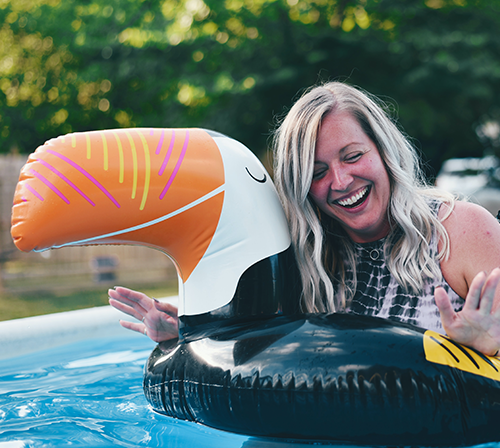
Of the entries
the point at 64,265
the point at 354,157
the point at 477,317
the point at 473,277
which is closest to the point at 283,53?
the point at 64,265

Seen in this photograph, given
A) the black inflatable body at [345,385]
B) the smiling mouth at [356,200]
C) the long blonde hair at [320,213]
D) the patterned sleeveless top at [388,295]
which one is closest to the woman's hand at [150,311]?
the black inflatable body at [345,385]

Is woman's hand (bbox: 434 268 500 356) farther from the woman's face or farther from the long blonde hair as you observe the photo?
the woman's face

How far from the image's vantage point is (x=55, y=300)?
6633 mm

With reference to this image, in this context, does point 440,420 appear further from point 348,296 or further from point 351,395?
point 348,296

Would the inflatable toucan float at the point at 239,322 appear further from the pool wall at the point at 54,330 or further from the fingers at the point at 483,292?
the pool wall at the point at 54,330

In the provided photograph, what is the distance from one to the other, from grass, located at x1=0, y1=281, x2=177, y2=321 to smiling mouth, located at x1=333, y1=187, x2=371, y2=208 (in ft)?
14.2

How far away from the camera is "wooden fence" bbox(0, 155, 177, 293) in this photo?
320 inches

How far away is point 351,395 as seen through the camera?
64.0 inches

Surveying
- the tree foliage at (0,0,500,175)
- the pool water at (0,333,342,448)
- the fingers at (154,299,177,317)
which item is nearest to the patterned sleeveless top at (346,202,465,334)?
the pool water at (0,333,342,448)

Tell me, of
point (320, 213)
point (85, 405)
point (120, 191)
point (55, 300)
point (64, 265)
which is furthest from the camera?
point (64, 265)

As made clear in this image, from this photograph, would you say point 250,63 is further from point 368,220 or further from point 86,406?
point 86,406

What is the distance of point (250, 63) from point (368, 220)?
6869 mm

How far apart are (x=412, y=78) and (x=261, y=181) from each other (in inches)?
255

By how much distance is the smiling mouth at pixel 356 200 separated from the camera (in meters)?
2.04
